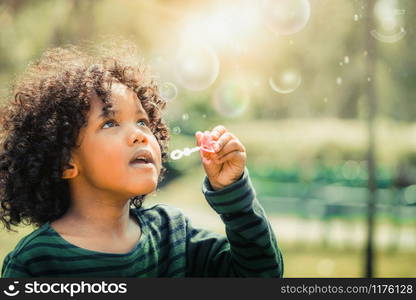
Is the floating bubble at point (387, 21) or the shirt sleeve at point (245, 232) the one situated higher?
the floating bubble at point (387, 21)

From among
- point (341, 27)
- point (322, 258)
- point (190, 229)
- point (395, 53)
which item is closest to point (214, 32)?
point (341, 27)

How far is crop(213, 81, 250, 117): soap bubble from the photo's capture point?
575 centimetres

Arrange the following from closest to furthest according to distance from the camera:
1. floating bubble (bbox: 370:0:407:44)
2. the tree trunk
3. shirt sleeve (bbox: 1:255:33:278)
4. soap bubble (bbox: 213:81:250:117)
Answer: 1. shirt sleeve (bbox: 1:255:33:278)
2. the tree trunk
3. floating bubble (bbox: 370:0:407:44)
4. soap bubble (bbox: 213:81:250:117)

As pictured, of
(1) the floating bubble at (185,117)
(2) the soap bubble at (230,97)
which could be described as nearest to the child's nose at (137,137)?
(2) the soap bubble at (230,97)

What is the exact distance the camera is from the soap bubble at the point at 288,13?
303cm

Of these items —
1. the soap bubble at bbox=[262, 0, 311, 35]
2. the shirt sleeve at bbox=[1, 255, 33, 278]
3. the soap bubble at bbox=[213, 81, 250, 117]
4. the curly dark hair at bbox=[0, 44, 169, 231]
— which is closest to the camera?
the shirt sleeve at bbox=[1, 255, 33, 278]

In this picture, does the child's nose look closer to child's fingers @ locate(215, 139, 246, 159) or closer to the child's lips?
the child's lips

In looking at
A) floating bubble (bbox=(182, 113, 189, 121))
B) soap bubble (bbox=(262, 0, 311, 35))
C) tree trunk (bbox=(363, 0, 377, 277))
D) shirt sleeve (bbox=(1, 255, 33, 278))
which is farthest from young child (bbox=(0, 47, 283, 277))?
floating bubble (bbox=(182, 113, 189, 121))

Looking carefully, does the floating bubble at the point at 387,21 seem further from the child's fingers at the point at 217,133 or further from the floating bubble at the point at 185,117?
the child's fingers at the point at 217,133

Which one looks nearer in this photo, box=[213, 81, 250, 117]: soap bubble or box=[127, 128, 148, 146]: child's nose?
Answer: box=[127, 128, 148, 146]: child's nose

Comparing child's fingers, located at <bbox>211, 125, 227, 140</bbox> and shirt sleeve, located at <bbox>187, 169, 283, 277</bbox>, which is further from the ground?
child's fingers, located at <bbox>211, 125, 227, 140</bbox>

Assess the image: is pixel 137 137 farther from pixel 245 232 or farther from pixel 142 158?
pixel 245 232

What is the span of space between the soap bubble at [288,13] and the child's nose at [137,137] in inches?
86.8

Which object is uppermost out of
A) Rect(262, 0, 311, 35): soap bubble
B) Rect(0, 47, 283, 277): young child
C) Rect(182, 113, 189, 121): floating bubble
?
Rect(262, 0, 311, 35): soap bubble
